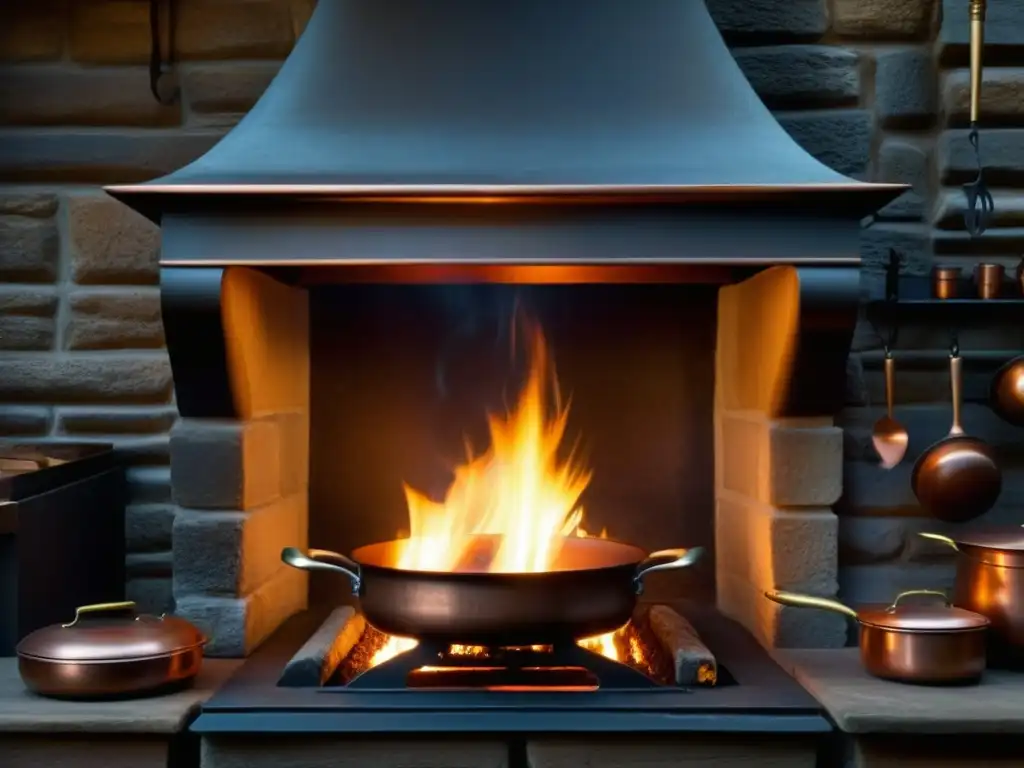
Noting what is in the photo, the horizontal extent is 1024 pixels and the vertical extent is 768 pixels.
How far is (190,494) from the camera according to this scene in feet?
6.96

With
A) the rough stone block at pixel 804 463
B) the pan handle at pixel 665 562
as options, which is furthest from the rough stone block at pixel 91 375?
the rough stone block at pixel 804 463

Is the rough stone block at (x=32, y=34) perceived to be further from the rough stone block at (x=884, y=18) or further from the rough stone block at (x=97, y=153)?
the rough stone block at (x=884, y=18)

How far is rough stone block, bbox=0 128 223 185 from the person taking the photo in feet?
8.10

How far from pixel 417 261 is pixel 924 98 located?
121 cm

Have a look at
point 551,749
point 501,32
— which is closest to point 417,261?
point 501,32

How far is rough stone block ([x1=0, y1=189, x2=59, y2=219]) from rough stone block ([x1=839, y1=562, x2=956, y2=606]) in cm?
187

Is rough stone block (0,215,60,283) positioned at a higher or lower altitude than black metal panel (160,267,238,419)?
higher

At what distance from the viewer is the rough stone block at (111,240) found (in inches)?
97.7

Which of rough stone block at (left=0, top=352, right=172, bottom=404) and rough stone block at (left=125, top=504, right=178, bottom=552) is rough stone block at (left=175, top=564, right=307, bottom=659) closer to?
rough stone block at (left=125, top=504, right=178, bottom=552)

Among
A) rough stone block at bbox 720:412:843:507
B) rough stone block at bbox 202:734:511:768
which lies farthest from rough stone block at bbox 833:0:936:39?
rough stone block at bbox 202:734:511:768

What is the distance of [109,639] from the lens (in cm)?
180

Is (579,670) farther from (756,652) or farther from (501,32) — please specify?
(501,32)

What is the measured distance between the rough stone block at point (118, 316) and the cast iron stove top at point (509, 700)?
844 millimetres

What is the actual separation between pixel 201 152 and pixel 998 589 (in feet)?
5.89
